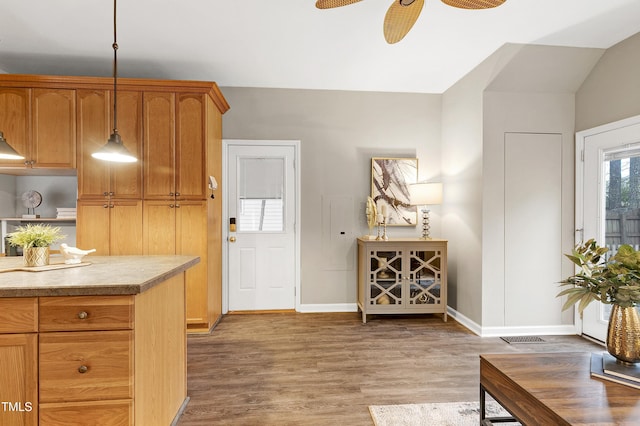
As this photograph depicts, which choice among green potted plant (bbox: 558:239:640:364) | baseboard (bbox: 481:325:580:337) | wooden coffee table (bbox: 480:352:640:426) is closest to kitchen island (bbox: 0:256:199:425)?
wooden coffee table (bbox: 480:352:640:426)

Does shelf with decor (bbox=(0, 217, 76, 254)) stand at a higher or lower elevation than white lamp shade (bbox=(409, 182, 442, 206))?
lower

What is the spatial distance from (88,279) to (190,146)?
2.04m

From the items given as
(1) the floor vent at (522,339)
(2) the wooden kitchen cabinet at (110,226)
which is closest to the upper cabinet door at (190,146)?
(2) the wooden kitchen cabinet at (110,226)

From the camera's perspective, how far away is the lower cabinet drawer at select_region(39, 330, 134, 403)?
1.37 m

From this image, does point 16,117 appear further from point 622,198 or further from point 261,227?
point 622,198

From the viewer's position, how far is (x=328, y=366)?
8.62 ft

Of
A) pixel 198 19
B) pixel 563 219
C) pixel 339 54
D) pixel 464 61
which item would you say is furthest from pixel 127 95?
pixel 563 219

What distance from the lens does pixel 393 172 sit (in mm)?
4078

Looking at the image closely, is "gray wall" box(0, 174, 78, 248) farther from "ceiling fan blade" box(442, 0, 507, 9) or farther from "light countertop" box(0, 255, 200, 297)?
"ceiling fan blade" box(442, 0, 507, 9)

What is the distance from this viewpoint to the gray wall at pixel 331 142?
4008mm

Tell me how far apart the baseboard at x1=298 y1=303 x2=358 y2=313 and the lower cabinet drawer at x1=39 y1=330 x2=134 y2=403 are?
275cm

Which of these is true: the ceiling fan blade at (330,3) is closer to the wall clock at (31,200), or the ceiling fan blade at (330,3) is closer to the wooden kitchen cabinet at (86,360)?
the wooden kitchen cabinet at (86,360)

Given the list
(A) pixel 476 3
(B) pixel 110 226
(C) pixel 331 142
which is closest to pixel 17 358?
(B) pixel 110 226

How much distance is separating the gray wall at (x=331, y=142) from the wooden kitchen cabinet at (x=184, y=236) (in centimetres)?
120
